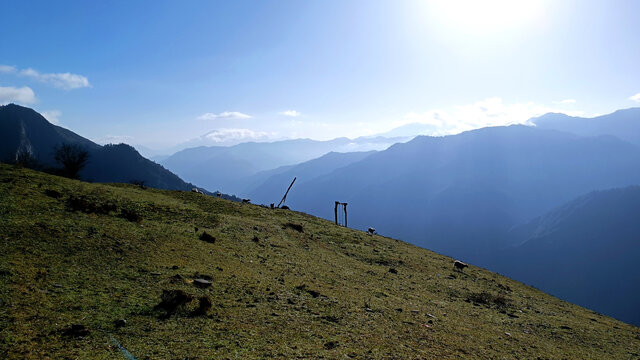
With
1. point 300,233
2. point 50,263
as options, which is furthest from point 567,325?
point 50,263

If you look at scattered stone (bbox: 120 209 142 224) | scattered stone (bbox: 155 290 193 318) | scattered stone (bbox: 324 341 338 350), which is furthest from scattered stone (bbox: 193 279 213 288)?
scattered stone (bbox: 120 209 142 224)

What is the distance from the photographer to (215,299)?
987 centimetres

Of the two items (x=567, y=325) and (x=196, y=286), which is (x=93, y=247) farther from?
(x=567, y=325)

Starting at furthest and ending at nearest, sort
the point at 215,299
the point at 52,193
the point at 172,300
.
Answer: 1. the point at 52,193
2. the point at 215,299
3. the point at 172,300

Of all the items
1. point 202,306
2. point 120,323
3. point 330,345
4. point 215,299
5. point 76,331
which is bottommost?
point 330,345

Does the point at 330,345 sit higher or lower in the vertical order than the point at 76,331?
lower

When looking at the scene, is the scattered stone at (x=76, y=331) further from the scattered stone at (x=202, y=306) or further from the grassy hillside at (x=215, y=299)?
the scattered stone at (x=202, y=306)


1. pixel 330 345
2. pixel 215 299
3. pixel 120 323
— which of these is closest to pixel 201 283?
pixel 215 299

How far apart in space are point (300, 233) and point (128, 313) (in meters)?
16.4

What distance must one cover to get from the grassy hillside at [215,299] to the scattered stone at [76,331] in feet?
0.09

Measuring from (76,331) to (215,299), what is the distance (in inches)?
141

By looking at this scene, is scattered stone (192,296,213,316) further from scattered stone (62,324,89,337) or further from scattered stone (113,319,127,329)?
scattered stone (62,324,89,337)

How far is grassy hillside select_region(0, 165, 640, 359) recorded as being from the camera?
24.1 ft

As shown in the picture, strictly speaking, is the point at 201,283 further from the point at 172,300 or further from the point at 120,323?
the point at 120,323
